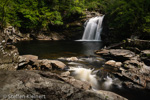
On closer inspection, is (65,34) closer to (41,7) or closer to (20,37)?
(41,7)

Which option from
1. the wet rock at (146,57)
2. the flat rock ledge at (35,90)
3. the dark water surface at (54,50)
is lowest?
the dark water surface at (54,50)

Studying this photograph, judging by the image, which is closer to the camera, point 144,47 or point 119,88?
point 119,88

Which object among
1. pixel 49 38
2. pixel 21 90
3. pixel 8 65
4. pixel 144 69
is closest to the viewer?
pixel 21 90

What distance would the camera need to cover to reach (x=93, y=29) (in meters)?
24.9

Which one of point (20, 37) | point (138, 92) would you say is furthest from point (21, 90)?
point (20, 37)

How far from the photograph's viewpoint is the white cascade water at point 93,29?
2436 cm

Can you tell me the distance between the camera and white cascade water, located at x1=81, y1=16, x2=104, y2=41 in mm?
24364

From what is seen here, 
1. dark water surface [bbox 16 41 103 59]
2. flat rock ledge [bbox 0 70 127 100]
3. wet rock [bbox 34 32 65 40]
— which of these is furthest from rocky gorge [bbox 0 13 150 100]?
wet rock [bbox 34 32 65 40]

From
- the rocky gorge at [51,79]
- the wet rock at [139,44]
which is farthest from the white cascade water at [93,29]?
the rocky gorge at [51,79]

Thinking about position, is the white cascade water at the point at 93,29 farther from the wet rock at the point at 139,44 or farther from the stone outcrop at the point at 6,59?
the stone outcrop at the point at 6,59

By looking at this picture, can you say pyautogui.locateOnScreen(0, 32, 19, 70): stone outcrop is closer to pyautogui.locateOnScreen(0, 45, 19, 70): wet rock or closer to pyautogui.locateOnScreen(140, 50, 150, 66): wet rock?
pyautogui.locateOnScreen(0, 45, 19, 70): wet rock

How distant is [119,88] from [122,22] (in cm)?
1346

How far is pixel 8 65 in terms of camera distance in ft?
14.6

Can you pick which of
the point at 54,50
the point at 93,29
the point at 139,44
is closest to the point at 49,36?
the point at 93,29
